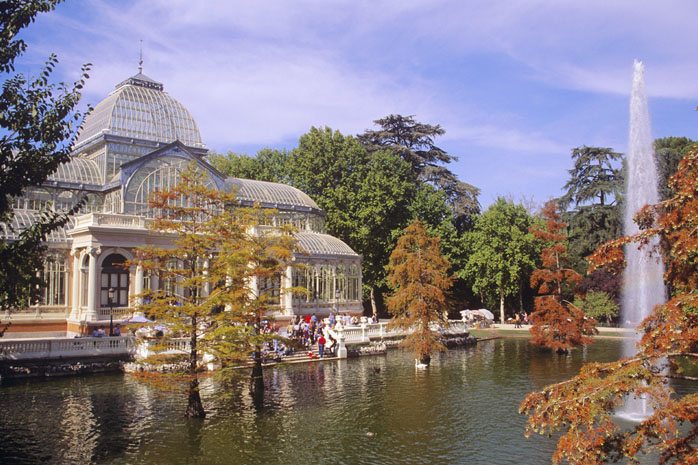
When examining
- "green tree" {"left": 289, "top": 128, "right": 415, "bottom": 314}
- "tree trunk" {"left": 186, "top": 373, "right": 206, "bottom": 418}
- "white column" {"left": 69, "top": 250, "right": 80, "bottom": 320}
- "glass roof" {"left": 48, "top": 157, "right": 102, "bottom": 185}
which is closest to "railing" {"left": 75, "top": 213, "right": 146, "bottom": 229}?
"white column" {"left": 69, "top": 250, "right": 80, "bottom": 320}

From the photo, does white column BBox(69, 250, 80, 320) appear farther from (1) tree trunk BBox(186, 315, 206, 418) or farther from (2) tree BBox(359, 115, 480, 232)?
(2) tree BBox(359, 115, 480, 232)

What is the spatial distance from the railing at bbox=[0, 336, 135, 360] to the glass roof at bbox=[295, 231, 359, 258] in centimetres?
1806

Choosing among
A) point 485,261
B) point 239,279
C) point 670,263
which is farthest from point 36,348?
point 485,261

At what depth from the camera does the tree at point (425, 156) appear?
63.4 metres

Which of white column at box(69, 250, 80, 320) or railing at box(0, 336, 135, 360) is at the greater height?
white column at box(69, 250, 80, 320)

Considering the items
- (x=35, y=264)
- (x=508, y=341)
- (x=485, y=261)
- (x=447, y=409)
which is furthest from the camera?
(x=485, y=261)

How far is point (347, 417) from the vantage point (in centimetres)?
2023

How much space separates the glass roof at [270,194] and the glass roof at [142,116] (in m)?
4.95

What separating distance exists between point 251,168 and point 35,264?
49.5 m

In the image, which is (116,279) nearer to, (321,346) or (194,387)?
(321,346)

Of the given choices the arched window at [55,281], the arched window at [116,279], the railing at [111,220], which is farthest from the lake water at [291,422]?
the railing at [111,220]

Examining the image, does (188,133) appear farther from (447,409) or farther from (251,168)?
(447,409)

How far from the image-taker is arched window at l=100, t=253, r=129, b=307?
120 feet

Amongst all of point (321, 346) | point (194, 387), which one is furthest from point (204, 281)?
point (321, 346)
